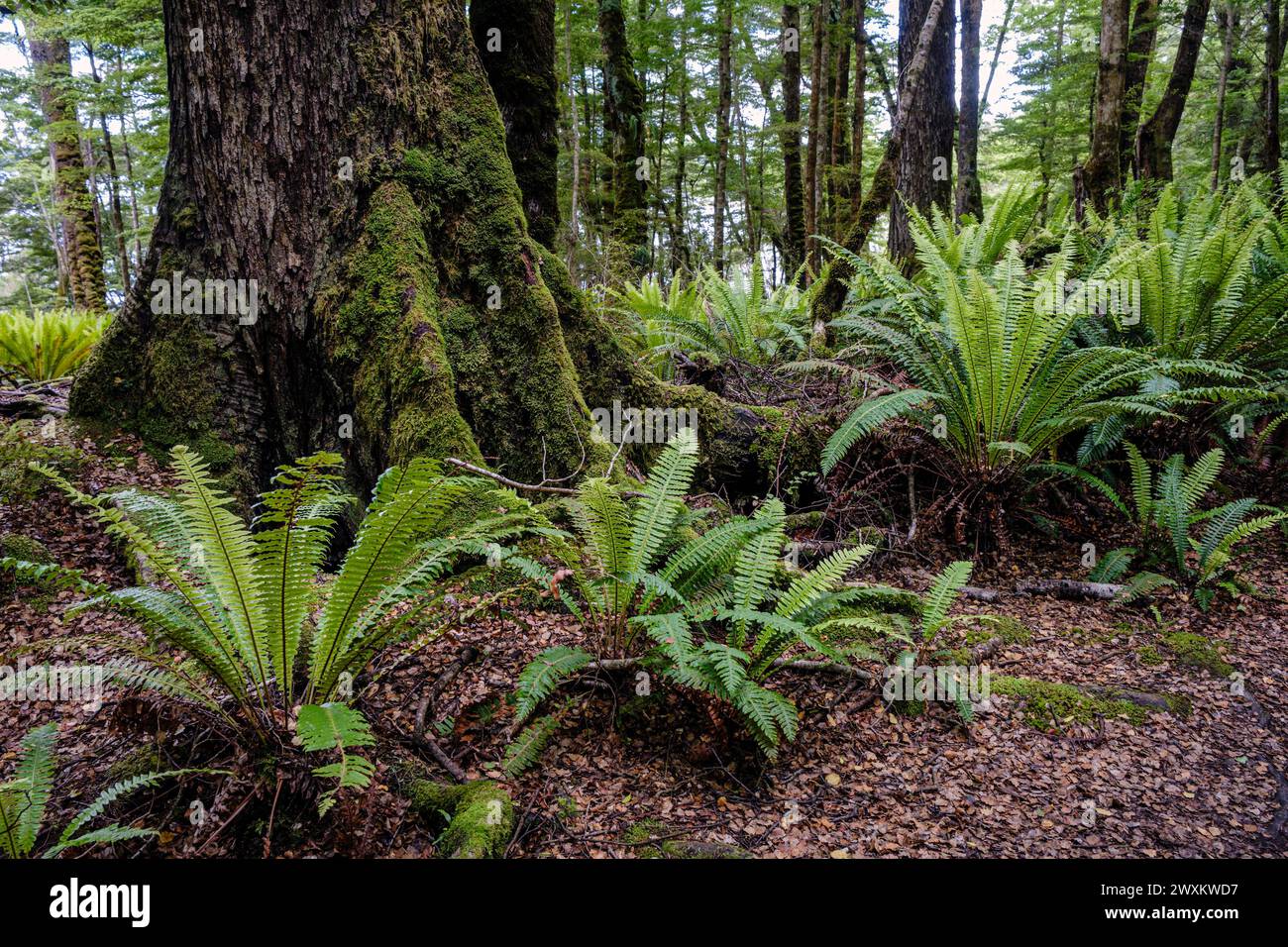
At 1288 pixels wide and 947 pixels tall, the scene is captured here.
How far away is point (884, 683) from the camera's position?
7.68 feet

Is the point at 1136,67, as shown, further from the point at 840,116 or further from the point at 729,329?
the point at 729,329

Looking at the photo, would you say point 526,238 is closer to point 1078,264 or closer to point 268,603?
point 268,603

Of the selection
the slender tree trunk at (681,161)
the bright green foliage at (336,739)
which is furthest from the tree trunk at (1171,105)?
the bright green foliage at (336,739)

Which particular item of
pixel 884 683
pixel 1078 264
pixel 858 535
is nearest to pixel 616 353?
pixel 858 535

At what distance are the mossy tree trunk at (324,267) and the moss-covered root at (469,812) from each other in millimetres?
1258

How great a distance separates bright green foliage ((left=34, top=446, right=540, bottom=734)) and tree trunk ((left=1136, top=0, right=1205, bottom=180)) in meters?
10.3

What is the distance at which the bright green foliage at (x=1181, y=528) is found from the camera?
120 inches

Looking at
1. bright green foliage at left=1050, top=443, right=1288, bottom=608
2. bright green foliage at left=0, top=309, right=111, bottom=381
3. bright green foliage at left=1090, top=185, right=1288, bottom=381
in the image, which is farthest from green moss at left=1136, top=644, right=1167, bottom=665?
bright green foliage at left=0, top=309, right=111, bottom=381

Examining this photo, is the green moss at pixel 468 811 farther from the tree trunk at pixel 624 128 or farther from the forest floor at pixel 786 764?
the tree trunk at pixel 624 128

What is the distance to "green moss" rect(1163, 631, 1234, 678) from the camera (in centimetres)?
264

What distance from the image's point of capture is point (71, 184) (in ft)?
32.2

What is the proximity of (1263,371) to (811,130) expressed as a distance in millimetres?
9458

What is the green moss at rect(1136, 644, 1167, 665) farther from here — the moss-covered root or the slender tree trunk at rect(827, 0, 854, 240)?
the slender tree trunk at rect(827, 0, 854, 240)

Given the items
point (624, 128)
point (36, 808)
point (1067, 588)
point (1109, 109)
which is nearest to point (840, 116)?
point (624, 128)
